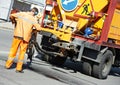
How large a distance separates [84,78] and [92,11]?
2050mm

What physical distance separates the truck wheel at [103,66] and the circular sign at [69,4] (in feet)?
5.99

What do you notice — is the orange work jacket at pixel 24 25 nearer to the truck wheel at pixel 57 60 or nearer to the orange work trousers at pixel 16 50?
the orange work trousers at pixel 16 50

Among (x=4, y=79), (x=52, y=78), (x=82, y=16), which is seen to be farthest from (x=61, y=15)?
(x=4, y=79)

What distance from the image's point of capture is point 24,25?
11000mm

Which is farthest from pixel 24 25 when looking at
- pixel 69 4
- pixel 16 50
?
pixel 69 4

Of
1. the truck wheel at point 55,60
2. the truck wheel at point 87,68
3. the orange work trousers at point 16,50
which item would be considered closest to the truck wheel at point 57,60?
the truck wheel at point 55,60

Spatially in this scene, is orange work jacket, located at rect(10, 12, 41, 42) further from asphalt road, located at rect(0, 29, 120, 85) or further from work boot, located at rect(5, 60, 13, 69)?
asphalt road, located at rect(0, 29, 120, 85)

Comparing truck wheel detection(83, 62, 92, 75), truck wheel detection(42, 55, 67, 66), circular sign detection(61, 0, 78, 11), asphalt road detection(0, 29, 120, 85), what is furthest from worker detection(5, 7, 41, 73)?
truck wheel detection(42, 55, 67, 66)

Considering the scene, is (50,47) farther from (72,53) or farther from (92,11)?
(92,11)

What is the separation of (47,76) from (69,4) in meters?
3.29

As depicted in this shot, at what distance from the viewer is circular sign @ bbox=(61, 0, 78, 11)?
546 inches

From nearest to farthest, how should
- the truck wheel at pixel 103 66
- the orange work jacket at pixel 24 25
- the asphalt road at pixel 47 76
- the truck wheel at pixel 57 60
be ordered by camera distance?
the asphalt road at pixel 47 76 < the orange work jacket at pixel 24 25 < the truck wheel at pixel 103 66 < the truck wheel at pixel 57 60

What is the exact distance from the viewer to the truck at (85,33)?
12.9 meters

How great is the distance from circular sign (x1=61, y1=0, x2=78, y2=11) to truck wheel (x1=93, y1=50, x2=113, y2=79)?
71.8 inches
